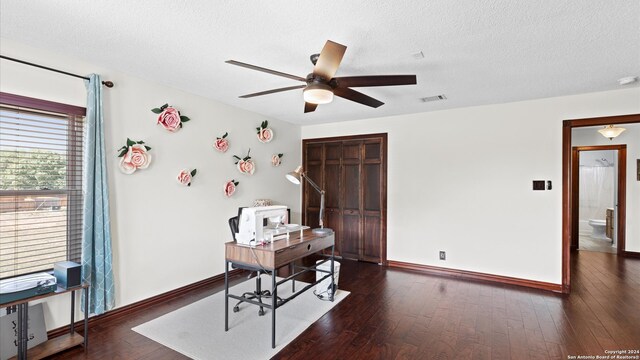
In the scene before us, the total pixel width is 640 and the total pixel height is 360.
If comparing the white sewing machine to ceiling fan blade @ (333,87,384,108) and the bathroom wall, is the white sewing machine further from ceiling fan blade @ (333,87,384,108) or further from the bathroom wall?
the bathroom wall

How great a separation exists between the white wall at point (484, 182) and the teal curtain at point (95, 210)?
3614 millimetres

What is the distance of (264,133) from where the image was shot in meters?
4.54

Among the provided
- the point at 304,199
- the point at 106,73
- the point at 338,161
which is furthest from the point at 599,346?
the point at 106,73

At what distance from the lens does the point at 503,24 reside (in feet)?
6.40

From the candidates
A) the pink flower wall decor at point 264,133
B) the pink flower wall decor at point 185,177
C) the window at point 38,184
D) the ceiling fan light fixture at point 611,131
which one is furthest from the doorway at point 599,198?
the window at point 38,184

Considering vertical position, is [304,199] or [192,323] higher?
[304,199]

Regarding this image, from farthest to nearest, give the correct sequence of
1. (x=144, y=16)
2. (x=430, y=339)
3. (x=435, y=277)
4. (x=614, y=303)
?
(x=435, y=277) → (x=614, y=303) → (x=430, y=339) → (x=144, y=16)

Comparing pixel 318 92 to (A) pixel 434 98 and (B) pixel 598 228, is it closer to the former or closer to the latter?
(A) pixel 434 98

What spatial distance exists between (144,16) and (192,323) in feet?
8.33

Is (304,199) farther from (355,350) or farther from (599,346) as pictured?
(599,346)

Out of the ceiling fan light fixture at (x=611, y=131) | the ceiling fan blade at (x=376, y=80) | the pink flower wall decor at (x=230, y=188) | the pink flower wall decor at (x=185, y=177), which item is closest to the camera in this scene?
the ceiling fan blade at (x=376, y=80)

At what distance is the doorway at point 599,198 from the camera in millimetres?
5195

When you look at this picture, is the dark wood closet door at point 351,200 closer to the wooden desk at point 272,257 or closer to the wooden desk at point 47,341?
the wooden desk at point 272,257

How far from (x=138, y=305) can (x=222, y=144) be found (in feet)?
6.70
